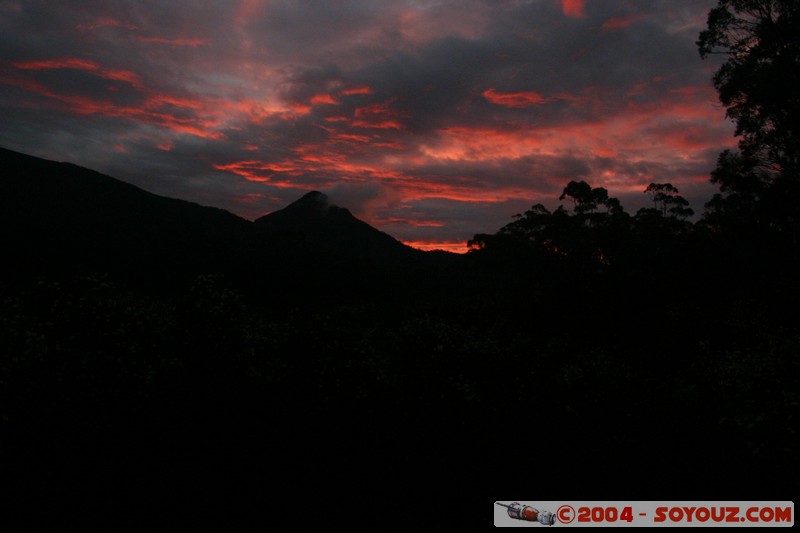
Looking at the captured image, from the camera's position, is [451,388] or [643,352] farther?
[643,352]

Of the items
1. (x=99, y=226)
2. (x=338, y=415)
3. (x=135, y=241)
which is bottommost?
(x=338, y=415)

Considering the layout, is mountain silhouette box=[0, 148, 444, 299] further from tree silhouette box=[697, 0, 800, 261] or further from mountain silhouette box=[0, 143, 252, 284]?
tree silhouette box=[697, 0, 800, 261]

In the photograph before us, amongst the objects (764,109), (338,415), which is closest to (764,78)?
(764,109)

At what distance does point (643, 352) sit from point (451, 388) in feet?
46.2

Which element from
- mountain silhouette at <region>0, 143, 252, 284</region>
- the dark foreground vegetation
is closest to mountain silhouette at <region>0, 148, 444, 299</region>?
mountain silhouette at <region>0, 143, 252, 284</region>

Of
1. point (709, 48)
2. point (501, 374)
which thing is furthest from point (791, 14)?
point (501, 374)

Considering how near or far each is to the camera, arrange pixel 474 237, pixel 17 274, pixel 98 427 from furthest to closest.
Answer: pixel 474 237 < pixel 17 274 < pixel 98 427

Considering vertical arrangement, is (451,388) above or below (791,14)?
below

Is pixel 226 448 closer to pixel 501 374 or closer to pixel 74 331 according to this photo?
pixel 74 331

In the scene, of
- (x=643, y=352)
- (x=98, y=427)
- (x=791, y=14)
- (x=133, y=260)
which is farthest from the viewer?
(x=133, y=260)

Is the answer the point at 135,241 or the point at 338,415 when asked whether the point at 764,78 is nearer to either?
the point at 338,415

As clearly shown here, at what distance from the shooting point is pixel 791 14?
2627 centimetres

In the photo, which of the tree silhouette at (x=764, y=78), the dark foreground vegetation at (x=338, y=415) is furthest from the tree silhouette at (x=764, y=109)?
the dark foreground vegetation at (x=338, y=415)

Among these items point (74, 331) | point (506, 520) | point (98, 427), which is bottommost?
point (506, 520)
